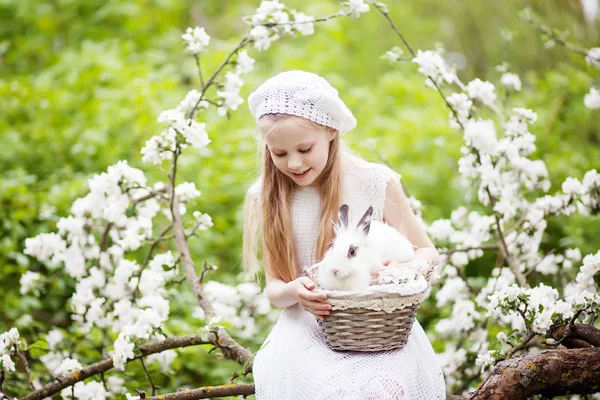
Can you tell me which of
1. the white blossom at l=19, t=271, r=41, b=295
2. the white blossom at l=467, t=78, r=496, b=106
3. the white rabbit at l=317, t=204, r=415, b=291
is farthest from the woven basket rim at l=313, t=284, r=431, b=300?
the white blossom at l=19, t=271, r=41, b=295

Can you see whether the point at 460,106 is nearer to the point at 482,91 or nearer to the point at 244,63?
the point at 482,91

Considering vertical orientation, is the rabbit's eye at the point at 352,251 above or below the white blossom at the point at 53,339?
above

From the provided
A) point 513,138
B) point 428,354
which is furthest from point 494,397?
point 513,138

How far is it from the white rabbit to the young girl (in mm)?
85

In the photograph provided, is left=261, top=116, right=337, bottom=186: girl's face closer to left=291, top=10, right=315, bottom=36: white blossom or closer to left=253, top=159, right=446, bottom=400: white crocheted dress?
left=253, top=159, right=446, bottom=400: white crocheted dress

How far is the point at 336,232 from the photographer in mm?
2455

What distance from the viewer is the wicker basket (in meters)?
2.17

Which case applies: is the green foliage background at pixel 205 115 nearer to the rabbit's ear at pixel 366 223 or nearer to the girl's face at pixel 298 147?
the girl's face at pixel 298 147

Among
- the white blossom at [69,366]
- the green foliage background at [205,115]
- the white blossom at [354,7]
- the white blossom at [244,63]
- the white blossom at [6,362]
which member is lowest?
the green foliage background at [205,115]

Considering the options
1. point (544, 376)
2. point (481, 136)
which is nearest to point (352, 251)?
point (544, 376)

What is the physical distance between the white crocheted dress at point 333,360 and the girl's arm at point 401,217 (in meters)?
0.04

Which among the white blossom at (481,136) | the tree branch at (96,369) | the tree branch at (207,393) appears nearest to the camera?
the tree branch at (207,393)

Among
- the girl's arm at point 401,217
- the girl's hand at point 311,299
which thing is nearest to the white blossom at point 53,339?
the girl's hand at point 311,299

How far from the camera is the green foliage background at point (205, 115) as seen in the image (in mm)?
4457
